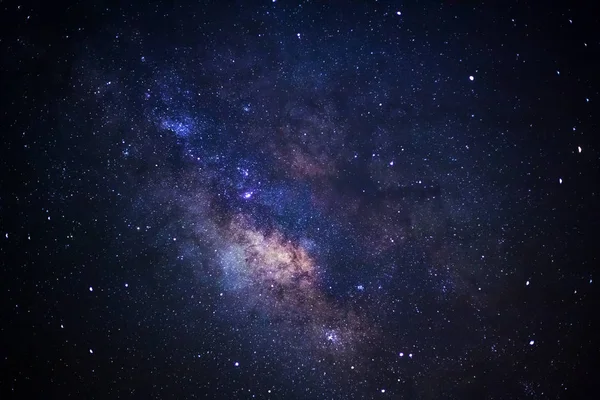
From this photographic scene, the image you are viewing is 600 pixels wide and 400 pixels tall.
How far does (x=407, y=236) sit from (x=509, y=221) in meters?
0.78

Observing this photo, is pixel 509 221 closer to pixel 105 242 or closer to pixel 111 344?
pixel 105 242

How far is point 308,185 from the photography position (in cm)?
219

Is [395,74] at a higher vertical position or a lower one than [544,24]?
lower

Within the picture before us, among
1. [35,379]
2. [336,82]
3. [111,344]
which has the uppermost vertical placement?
[336,82]

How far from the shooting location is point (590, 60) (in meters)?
2.32

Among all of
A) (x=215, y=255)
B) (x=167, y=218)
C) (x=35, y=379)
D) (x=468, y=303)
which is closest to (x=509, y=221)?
(x=468, y=303)

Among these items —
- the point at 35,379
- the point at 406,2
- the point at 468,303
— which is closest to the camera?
the point at 406,2

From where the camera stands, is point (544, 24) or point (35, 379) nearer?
point (544, 24)

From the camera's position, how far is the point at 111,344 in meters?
2.39

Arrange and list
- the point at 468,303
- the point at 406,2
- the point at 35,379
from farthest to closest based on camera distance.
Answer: the point at 35,379 → the point at 468,303 → the point at 406,2

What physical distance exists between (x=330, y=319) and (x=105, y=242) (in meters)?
1.74

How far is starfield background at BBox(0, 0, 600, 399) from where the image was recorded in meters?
2.15

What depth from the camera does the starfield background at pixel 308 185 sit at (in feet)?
7.04

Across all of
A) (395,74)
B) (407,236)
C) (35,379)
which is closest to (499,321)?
(407,236)
